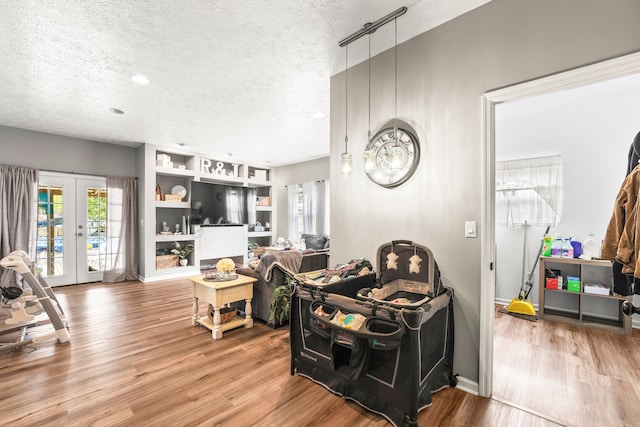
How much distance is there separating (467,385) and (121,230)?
6.15 m

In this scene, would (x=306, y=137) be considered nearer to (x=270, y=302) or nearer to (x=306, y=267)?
(x=306, y=267)

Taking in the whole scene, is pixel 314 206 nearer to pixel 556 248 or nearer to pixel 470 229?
pixel 556 248

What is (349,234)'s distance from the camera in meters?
2.69

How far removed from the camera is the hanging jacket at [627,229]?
1.65m

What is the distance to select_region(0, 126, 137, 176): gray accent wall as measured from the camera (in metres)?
4.60

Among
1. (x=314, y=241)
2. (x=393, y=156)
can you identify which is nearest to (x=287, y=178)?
(x=314, y=241)

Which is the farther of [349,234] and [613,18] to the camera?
[349,234]

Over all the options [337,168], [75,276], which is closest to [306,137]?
[337,168]

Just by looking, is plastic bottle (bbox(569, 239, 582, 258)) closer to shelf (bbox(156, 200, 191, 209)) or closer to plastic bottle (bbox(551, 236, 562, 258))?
plastic bottle (bbox(551, 236, 562, 258))

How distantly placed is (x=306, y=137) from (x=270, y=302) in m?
3.08

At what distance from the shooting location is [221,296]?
116 inches

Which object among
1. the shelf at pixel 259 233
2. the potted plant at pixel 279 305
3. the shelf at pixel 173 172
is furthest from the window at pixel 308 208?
the potted plant at pixel 279 305

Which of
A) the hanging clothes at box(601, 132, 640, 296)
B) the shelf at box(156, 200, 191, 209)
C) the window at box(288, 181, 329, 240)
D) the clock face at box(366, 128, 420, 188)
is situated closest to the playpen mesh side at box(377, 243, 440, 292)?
the clock face at box(366, 128, 420, 188)

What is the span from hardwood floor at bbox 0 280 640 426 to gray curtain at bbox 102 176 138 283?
2.54 metres
